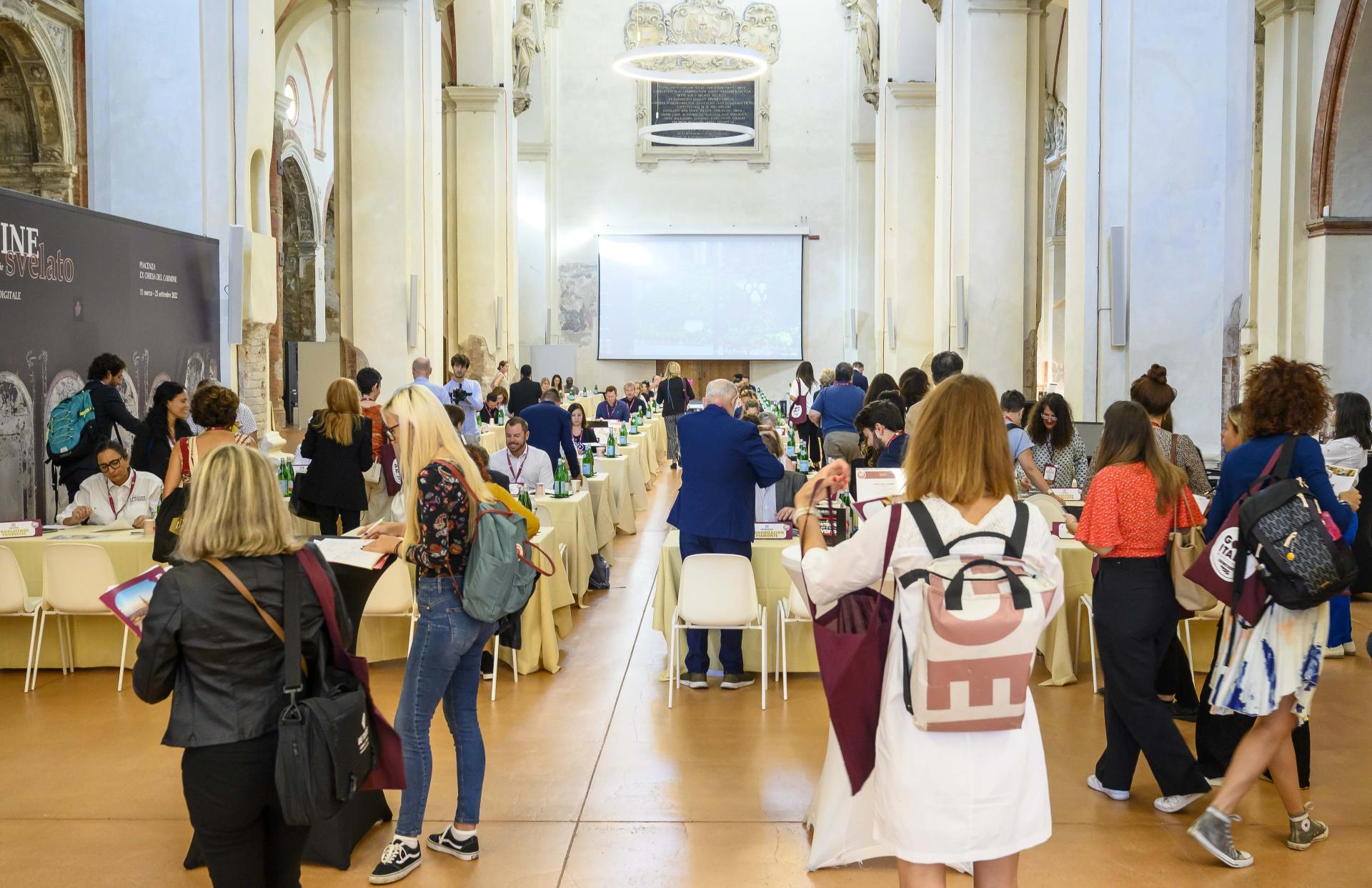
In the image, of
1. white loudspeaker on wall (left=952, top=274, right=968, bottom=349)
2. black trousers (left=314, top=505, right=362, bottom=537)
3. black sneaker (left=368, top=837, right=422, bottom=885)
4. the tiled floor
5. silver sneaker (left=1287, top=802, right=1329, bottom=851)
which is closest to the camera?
black sneaker (left=368, top=837, right=422, bottom=885)

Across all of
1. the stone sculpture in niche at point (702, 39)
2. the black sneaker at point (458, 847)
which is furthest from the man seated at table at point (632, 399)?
the black sneaker at point (458, 847)

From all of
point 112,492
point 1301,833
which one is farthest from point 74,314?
point 1301,833

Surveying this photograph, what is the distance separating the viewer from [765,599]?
6230mm

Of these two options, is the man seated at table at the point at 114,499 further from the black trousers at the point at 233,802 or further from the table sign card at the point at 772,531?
the black trousers at the point at 233,802

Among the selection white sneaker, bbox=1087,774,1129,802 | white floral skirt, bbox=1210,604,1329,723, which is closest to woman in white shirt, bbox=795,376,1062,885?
white floral skirt, bbox=1210,604,1329,723

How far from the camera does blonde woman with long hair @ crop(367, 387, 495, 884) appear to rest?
143 inches

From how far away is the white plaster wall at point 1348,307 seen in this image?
11242mm

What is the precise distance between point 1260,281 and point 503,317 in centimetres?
1043

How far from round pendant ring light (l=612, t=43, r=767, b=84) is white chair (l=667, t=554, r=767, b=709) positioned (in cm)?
1593

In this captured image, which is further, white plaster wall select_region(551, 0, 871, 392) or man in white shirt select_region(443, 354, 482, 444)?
white plaster wall select_region(551, 0, 871, 392)

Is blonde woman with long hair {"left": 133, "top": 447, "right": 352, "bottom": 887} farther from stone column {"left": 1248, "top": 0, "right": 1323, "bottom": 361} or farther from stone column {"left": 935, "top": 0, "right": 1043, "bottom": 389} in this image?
stone column {"left": 1248, "top": 0, "right": 1323, "bottom": 361}

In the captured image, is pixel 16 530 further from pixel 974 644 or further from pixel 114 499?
pixel 974 644

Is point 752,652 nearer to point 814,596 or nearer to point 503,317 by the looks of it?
point 814,596

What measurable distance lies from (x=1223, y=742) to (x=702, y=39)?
2353cm
